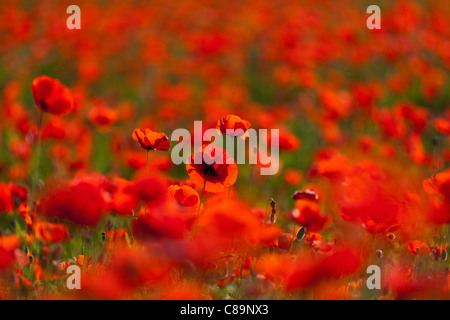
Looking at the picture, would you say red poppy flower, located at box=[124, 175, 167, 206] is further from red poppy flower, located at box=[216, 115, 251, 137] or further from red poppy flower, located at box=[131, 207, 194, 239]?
red poppy flower, located at box=[216, 115, 251, 137]

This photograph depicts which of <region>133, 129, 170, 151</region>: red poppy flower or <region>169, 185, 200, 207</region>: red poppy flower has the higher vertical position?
<region>133, 129, 170, 151</region>: red poppy flower

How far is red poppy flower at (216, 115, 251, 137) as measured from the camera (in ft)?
3.89

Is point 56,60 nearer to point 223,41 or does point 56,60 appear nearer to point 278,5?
point 223,41

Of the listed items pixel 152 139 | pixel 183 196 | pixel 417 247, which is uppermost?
pixel 152 139

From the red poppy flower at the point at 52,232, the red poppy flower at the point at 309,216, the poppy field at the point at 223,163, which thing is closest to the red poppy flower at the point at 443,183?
the poppy field at the point at 223,163

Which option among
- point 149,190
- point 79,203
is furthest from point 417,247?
point 79,203

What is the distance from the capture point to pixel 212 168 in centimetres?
116

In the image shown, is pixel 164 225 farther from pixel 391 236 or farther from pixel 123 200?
pixel 391 236

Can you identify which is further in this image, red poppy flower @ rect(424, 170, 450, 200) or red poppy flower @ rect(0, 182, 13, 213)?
red poppy flower @ rect(0, 182, 13, 213)

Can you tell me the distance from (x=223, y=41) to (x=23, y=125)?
1878 mm

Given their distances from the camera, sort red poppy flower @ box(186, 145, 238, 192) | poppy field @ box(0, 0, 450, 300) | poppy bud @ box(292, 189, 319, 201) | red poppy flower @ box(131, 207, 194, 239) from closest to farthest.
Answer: red poppy flower @ box(131, 207, 194, 239), poppy field @ box(0, 0, 450, 300), red poppy flower @ box(186, 145, 238, 192), poppy bud @ box(292, 189, 319, 201)

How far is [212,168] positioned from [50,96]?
1.82ft

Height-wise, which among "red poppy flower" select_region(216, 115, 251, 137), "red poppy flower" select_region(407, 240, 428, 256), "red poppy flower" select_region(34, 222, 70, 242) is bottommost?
"red poppy flower" select_region(407, 240, 428, 256)

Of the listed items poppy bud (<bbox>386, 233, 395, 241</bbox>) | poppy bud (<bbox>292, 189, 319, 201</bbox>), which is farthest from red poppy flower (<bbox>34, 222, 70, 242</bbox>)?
poppy bud (<bbox>386, 233, 395, 241</bbox>)
